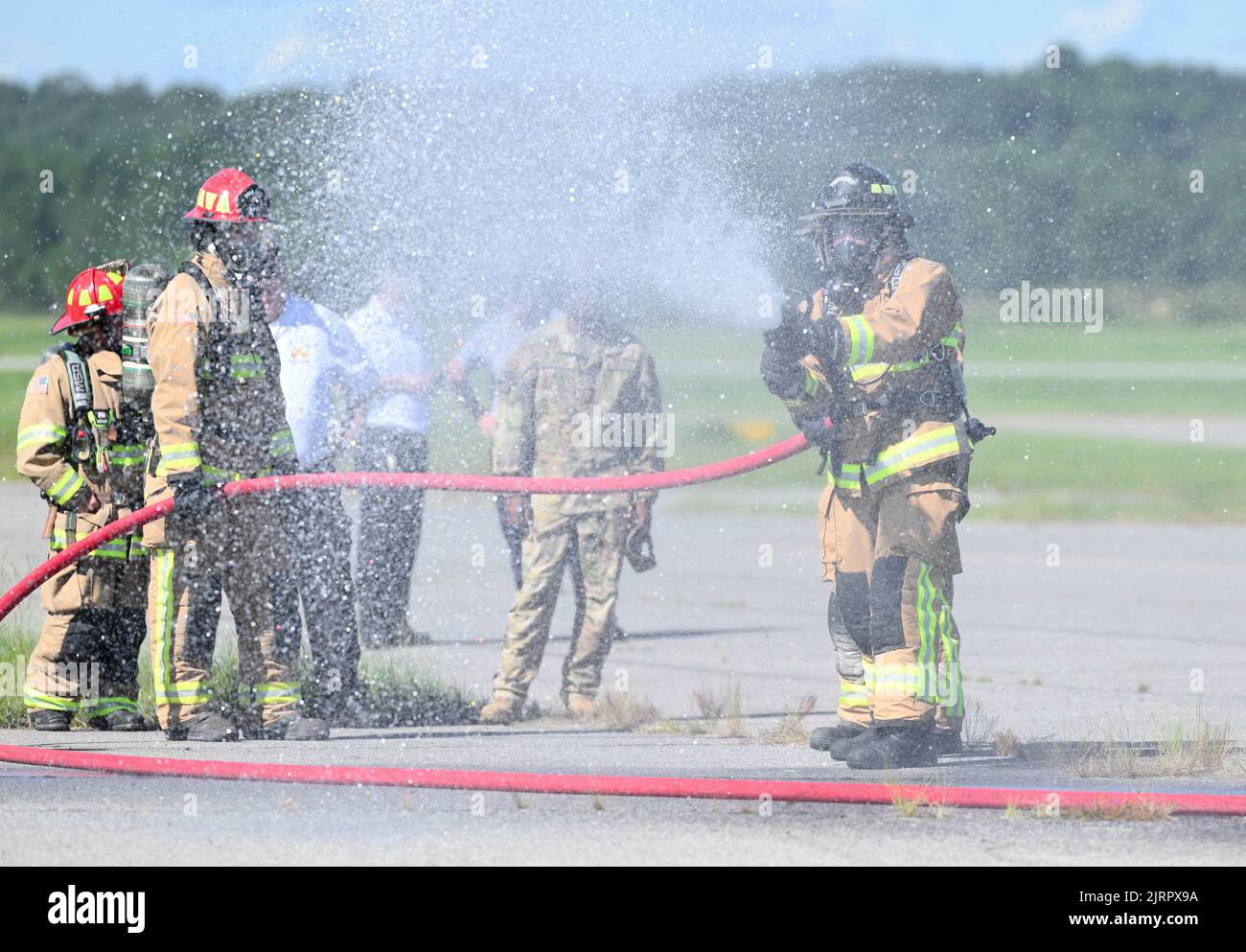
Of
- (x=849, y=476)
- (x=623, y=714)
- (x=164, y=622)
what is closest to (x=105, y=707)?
(x=164, y=622)

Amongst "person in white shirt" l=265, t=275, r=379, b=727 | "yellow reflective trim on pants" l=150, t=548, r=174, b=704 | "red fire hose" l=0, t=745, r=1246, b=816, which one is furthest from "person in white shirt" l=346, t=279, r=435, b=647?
"red fire hose" l=0, t=745, r=1246, b=816

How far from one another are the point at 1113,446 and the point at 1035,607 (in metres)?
16.3

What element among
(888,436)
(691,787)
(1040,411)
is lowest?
(691,787)

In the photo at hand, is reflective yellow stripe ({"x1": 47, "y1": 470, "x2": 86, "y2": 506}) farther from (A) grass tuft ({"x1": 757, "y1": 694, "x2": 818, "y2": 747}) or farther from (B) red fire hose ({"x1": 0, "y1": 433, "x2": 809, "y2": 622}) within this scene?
(A) grass tuft ({"x1": 757, "y1": 694, "x2": 818, "y2": 747})

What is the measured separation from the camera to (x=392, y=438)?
9109 mm

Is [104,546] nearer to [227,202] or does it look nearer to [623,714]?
[227,202]

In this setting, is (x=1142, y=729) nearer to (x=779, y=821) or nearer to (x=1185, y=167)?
(x=779, y=821)

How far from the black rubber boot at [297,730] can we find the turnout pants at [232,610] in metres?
0.03

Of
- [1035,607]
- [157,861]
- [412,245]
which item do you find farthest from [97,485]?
[1035,607]

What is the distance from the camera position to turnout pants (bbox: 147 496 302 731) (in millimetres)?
6789

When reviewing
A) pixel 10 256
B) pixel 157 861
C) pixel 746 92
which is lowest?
pixel 157 861

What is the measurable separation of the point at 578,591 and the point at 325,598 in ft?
3.72

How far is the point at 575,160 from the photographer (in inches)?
322

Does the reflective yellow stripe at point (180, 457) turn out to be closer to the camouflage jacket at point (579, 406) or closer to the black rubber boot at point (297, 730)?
the black rubber boot at point (297, 730)
